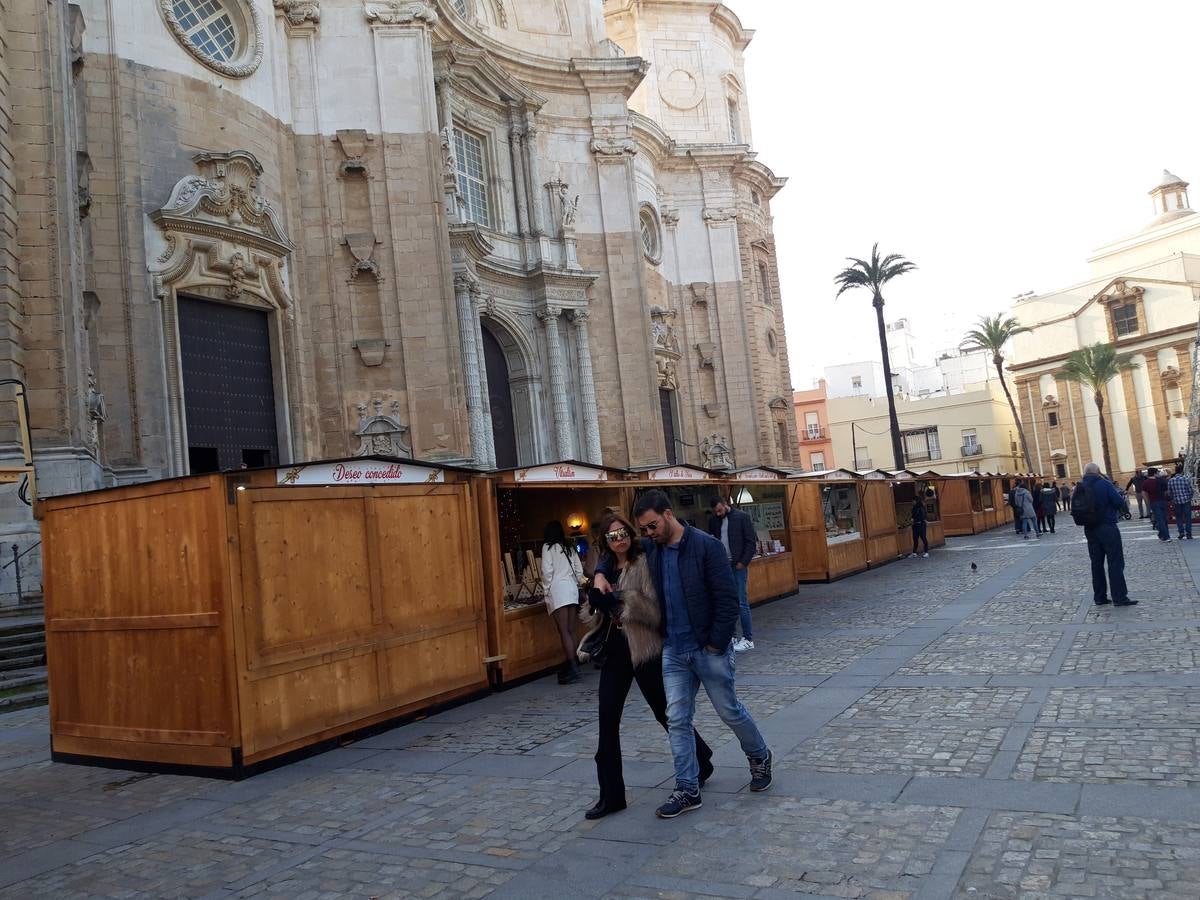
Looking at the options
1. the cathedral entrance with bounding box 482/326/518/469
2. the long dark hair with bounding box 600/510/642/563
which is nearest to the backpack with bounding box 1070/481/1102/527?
the long dark hair with bounding box 600/510/642/563

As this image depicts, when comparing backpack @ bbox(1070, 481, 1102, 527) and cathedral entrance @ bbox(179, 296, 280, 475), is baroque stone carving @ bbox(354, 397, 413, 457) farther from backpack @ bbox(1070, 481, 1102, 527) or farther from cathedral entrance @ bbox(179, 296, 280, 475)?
backpack @ bbox(1070, 481, 1102, 527)

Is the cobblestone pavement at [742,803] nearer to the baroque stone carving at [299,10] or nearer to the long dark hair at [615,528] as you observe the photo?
the long dark hair at [615,528]

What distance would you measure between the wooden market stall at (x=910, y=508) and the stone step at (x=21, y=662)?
20607 millimetres

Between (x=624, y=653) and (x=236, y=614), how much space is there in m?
3.33

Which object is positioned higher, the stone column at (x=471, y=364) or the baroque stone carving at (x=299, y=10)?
the baroque stone carving at (x=299, y=10)

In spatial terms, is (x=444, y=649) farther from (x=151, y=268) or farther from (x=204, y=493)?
(x=151, y=268)

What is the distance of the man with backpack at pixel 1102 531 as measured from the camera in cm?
1271

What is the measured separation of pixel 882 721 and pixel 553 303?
23847 millimetres

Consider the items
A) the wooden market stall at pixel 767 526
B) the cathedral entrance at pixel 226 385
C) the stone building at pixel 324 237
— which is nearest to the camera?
the stone building at pixel 324 237

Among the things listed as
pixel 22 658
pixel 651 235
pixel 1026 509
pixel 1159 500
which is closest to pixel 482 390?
pixel 651 235

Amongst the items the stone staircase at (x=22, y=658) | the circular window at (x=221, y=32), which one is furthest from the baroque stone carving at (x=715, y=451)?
the stone staircase at (x=22, y=658)

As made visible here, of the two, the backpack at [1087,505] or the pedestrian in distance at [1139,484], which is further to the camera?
the pedestrian in distance at [1139,484]

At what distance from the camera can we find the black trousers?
5.78 m

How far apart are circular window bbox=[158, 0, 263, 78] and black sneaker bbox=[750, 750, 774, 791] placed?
19517mm
